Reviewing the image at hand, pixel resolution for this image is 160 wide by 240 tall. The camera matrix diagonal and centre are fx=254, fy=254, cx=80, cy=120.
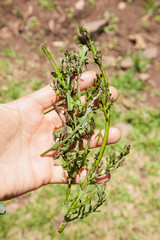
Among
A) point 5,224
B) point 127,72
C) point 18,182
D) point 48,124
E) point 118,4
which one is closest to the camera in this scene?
point 18,182

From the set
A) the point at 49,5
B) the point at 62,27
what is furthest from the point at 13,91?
the point at 49,5

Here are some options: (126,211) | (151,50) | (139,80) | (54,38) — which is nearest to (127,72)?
(139,80)

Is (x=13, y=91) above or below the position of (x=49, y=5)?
below

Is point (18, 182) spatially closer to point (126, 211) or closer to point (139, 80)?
point (126, 211)

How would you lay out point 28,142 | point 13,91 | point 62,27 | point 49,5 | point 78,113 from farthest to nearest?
point 49,5 < point 62,27 < point 13,91 < point 28,142 < point 78,113

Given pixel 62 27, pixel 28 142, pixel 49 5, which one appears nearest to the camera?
pixel 28 142

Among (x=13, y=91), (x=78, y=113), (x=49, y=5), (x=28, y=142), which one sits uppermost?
(x=49, y=5)

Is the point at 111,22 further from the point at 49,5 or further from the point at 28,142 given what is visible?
the point at 28,142

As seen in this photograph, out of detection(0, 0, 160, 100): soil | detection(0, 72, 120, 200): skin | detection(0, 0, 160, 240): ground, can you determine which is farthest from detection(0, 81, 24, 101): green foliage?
detection(0, 72, 120, 200): skin
